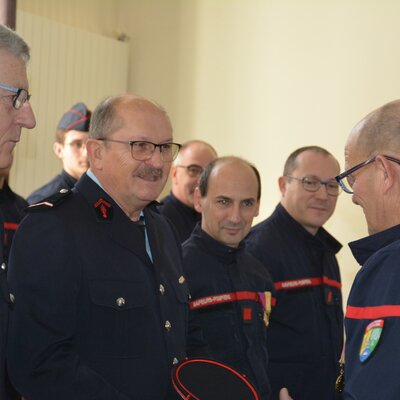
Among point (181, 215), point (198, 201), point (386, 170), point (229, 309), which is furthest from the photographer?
point (181, 215)

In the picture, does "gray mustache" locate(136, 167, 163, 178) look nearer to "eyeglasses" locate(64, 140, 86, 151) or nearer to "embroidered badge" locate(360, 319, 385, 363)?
"embroidered badge" locate(360, 319, 385, 363)

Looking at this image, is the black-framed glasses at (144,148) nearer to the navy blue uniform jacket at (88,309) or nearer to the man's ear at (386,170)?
the navy blue uniform jacket at (88,309)

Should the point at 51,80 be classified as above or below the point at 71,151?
above

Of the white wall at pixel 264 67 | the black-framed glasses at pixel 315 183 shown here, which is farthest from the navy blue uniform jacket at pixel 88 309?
the white wall at pixel 264 67

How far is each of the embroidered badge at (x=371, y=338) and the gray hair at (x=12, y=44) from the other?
1.09 meters

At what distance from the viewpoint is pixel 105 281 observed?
195 cm

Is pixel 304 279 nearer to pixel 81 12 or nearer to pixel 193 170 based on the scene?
pixel 193 170

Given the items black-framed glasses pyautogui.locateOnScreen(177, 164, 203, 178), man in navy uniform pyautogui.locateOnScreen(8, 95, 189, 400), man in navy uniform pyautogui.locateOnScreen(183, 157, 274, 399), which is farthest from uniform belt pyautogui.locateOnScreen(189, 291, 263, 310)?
black-framed glasses pyautogui.locateOnScreen(177, 164, 203, 178)

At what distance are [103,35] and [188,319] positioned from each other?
3953mm

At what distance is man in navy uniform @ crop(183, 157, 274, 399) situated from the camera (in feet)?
8.55

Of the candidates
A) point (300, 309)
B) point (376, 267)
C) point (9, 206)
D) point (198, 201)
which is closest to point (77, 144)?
point (9, 206)

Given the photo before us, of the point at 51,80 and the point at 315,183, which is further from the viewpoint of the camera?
the point at 51,80

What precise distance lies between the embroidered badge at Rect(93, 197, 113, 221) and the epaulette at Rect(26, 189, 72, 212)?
9 cm

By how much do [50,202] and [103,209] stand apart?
17 cm
